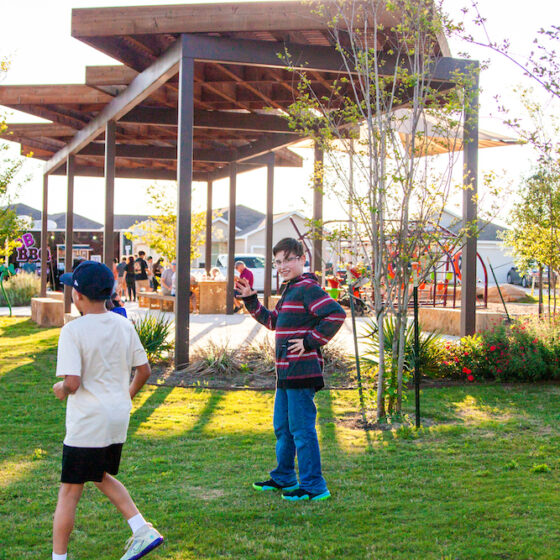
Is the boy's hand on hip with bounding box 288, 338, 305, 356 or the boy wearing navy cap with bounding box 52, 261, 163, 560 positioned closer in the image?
the boy wearing navy cap with bounding box 52, 261, 163, 560

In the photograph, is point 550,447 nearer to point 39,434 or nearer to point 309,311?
point 309,311

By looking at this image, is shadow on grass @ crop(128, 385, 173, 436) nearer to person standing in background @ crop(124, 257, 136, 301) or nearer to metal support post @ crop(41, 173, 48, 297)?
metal support post @ crop(41, 173, 48, 297)

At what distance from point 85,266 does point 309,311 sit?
1488mm

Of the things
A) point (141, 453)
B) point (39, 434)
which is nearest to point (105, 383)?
point (141, 453)

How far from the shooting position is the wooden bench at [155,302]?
59.7 feet

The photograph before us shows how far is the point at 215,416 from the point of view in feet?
23.4

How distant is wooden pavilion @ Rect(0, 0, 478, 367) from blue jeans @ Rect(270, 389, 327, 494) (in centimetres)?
352

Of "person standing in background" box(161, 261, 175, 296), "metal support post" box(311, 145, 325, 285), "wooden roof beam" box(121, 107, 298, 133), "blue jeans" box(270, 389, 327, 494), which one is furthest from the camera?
"person standing in background" box(161, 261, 175, 296)

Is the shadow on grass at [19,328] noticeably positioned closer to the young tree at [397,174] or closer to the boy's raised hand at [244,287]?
the young tree at [397,174]

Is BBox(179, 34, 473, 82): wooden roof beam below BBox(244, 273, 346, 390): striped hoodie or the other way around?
the other way around

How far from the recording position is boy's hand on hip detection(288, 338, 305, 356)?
4.20m

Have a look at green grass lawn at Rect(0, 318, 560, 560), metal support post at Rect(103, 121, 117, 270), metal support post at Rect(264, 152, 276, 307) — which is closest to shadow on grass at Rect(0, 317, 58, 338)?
metal support post at Rect(103, 121, 117, 270)

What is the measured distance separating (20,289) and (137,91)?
1440 cm

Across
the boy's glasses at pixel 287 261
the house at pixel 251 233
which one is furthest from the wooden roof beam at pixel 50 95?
the house at pixel 251 233
